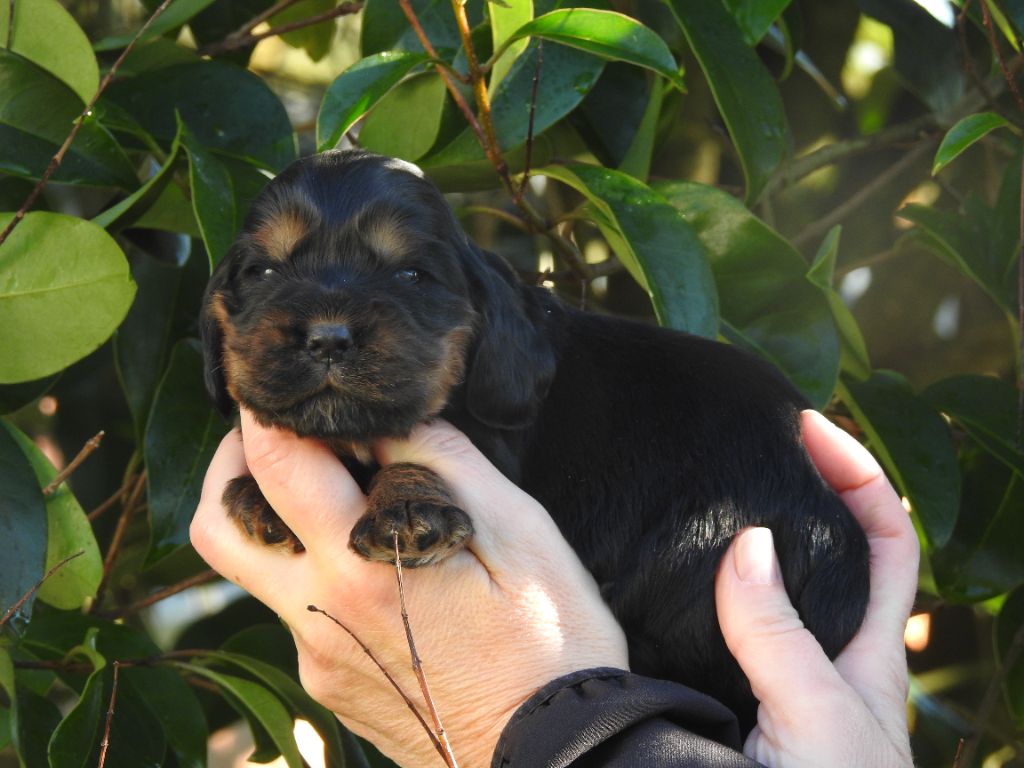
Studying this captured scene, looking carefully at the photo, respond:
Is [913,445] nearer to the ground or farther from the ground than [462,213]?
nearer to the ground

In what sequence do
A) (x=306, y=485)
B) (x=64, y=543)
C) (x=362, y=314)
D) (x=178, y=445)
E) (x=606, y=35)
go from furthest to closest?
(x=178, y=445), (x=64, y=543), (x=606, y=35), (x=306, y=485), (x=362, y=314)

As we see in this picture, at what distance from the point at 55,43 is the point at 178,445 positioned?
0.78 m

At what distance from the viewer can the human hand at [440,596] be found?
6.02ft

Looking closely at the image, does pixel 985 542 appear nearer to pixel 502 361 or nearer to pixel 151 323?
pixel 502 361

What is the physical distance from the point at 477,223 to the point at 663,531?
161cm

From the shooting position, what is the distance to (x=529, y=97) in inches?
94.7

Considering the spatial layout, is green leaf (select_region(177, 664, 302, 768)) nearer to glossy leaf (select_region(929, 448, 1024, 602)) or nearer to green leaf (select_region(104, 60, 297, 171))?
green leaf (select_region(104, 60, 297, 171))

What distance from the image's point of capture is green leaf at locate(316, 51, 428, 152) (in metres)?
2.09

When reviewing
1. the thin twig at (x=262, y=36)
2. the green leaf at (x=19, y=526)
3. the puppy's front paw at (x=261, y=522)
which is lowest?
the green leaf at (x=19, y=526)

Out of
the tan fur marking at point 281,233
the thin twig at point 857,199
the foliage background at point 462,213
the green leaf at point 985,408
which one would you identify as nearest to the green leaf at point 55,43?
the foliage background at point 462,213

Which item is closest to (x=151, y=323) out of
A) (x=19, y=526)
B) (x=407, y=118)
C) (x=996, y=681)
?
(x=19, y=526)

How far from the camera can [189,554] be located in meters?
3.01

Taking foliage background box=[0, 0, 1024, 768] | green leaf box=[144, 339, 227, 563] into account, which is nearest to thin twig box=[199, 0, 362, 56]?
foliage background box=[0, 0, 1024, 768]

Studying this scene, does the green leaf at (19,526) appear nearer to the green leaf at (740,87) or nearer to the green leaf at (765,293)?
the green leaf at (765,293)
